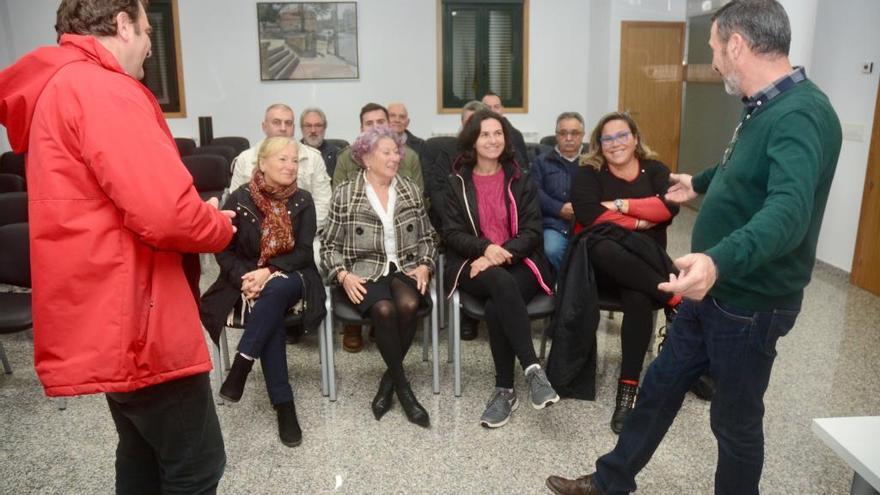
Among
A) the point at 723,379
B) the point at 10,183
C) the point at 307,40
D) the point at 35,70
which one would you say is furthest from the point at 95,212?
the point at 307,40

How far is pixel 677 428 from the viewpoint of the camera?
2.67 m

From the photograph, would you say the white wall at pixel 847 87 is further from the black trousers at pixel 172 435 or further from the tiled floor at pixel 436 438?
the black trousers at pixel 172 435

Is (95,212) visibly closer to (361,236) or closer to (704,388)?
(361,236)

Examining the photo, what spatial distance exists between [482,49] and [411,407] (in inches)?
231

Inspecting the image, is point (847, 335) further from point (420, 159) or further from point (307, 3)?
point (307, 3)

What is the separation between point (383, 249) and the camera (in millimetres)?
3051

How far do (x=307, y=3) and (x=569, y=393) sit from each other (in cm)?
604

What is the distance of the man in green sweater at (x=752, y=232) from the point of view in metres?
1.38

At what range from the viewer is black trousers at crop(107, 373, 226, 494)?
1428 millimetres

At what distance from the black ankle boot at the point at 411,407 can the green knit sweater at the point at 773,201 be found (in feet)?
4.66

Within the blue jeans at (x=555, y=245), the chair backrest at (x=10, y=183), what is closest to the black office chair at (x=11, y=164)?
the chair backrest at (x=10, y=183)

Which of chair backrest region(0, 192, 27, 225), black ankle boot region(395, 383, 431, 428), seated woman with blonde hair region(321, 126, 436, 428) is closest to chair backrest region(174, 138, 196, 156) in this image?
chair backrest region(0, 192, 27, 225)

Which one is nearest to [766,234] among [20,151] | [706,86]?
[20,151]

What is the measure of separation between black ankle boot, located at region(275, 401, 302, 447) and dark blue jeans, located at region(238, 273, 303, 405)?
0.09 feet
